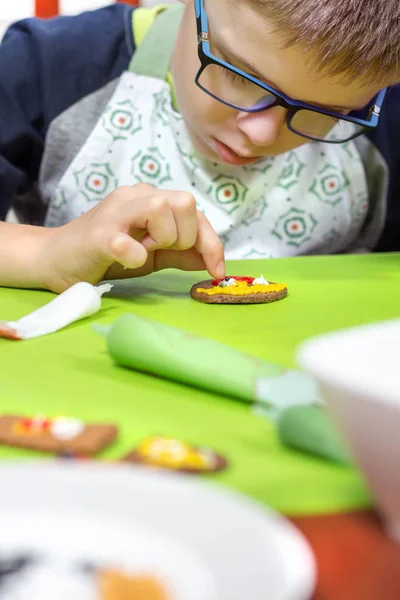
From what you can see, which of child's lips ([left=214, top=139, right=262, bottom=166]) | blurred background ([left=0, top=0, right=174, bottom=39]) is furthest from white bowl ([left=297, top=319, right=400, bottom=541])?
blurred background ([left=0, top=0, right=174, bottom=39])

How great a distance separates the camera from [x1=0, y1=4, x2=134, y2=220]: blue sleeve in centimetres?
113

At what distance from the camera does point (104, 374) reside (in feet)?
1.60

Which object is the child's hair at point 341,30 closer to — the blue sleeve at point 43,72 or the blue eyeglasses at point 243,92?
the blue eyeglasses at point 243,92

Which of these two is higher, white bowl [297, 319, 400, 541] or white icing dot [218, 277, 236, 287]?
white bowl [297, 319, 400, 541]

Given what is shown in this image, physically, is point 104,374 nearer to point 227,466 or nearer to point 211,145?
point 227,466

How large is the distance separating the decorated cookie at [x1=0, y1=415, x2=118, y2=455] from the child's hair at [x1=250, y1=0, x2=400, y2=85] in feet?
1.94

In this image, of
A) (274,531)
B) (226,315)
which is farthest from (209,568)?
(226,315)

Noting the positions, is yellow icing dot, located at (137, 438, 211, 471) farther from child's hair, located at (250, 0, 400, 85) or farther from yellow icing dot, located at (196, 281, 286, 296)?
child's hair, located at (250, 0, 400, 85)

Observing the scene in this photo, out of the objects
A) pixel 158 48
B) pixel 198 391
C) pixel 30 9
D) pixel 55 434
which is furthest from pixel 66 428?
pixel 30 9

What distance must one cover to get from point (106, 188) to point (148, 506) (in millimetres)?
1018

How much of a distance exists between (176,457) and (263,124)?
66cm

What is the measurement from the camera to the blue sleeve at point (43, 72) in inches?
44.4

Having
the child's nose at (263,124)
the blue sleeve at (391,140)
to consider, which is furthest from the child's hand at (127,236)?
the blue sleeve at (391,140)

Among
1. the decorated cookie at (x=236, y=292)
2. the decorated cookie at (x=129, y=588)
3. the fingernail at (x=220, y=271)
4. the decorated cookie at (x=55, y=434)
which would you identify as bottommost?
the decorated cookie at (x=236, y=292)
